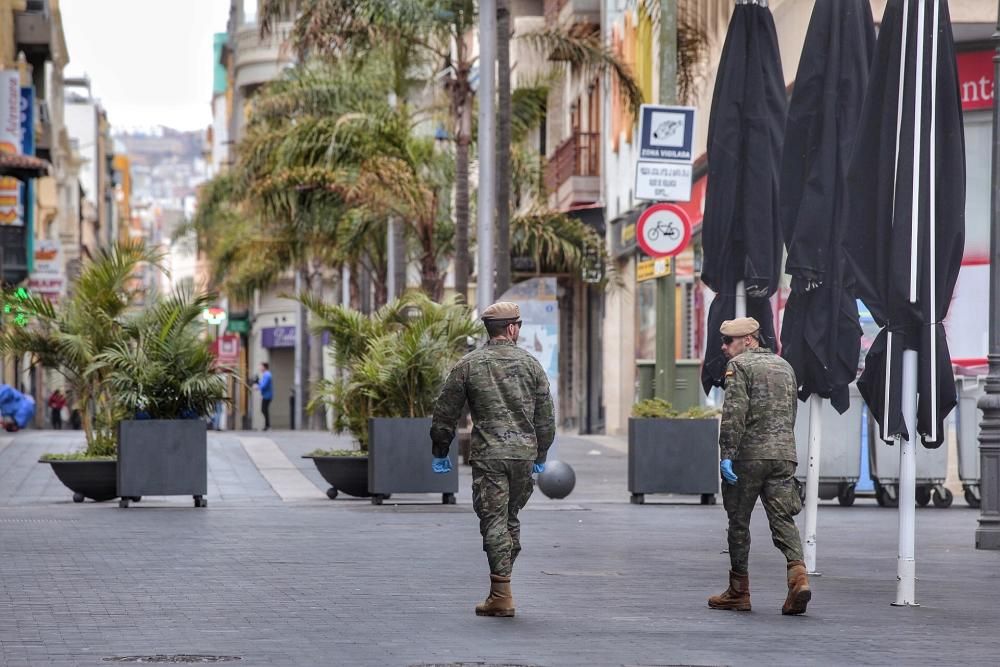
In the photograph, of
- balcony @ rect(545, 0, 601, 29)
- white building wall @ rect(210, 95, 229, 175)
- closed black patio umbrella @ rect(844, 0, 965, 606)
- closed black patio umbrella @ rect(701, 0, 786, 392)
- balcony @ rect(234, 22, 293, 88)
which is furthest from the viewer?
white building wall @ rect(210, 95, 229, 175)

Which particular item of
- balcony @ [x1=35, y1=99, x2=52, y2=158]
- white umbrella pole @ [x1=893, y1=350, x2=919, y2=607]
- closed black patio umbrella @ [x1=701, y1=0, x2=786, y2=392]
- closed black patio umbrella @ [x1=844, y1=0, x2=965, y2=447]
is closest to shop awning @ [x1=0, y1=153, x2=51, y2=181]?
balcony @ [x1=35, y1=99, x2=52, y2=158]

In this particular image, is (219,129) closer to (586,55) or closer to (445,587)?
(586,55)

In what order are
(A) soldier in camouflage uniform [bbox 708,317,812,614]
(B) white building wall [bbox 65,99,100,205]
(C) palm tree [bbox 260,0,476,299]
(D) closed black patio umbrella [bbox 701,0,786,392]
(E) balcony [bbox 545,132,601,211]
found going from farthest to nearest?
(B) white building wall [bbox 65,99,100,205] < (E) balcony [bbox 545,132,601,211] < (C) palm tree [bbox 260,0,476,299] < (D) closed black patio umbrella [bbox 701,0,786,392] < (A) soldier in camouflage uniform [bbox 708,317,812,614]

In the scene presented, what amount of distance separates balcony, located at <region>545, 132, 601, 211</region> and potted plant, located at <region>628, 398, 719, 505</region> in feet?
72.0

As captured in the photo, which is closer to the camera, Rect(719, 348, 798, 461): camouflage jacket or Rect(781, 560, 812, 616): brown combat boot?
Rect(781, 560, 812, 616): brown combat boot

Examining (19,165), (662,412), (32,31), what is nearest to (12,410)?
(19,165)

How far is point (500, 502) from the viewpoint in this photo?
11117mm

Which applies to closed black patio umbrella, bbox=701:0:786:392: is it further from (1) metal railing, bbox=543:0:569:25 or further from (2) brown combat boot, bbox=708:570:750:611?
(1) metal railing, bbox=543:0:569:25

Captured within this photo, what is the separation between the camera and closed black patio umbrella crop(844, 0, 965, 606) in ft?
40.4

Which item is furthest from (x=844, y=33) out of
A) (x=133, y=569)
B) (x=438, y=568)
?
(x=133, y=569)

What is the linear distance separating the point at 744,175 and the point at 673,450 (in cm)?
482

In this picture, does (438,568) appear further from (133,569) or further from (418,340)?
(418,340)

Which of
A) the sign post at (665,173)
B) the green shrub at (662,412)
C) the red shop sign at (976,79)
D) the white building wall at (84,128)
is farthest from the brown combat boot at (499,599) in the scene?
the white building wall at (84,128)

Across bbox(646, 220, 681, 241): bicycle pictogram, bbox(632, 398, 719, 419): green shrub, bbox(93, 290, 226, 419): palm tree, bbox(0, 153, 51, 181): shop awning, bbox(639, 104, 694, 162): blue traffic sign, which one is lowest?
bbox(632, 398, 719, 419): green shrub
